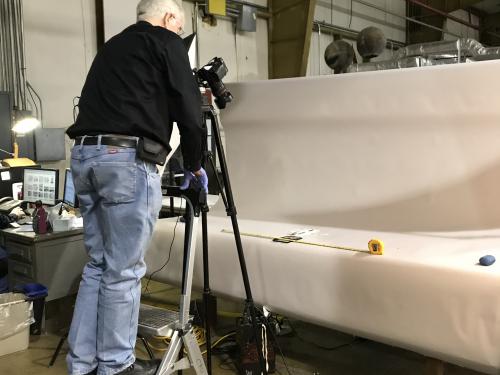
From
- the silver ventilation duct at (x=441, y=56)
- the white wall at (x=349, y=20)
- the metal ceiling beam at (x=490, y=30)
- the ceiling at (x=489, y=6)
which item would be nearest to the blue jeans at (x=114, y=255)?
the silver ventilation duct at (x=441, y=56)

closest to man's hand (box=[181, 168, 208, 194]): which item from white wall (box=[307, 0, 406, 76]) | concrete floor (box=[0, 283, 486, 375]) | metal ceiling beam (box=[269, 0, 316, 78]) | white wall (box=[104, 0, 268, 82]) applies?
concrete floor (box=[0, 283, 486, 375])

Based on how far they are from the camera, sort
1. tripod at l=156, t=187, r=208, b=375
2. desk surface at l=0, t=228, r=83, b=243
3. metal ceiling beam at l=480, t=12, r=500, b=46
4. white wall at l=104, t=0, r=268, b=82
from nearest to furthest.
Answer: tripod at l=156, t=187, r=208, b=375
desk surface at l=0, t=228, r=83, b=243
white wall at l=104, t=0, r=268, b=82
metal ceiling beam at l=480, t=12, r=500, b=46

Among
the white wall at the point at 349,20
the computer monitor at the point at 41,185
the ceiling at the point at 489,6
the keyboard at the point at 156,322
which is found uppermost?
the ceiling at the point at 489,6

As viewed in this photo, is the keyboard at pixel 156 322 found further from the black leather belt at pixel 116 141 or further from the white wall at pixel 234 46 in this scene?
the white wall at pixel 234 46

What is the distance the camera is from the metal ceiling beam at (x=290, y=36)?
6254 millimetres

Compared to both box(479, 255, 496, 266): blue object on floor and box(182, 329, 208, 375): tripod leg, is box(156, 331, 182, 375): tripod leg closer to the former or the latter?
box(182, 329, 208, 375): tripod leg

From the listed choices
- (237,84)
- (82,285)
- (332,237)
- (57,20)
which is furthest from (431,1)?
(82,285)

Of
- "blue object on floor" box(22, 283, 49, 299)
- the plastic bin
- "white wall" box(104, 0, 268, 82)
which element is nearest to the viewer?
the plastic bin

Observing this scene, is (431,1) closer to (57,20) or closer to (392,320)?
(57,20)

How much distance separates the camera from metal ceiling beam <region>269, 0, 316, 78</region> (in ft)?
20.5

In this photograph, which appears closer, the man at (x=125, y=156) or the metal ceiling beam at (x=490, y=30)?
the man at (x=125, y=156)

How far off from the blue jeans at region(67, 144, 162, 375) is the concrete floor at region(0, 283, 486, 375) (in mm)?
644

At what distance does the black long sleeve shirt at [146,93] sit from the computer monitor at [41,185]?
1.86 metres

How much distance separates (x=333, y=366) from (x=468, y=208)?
3.16 ft
